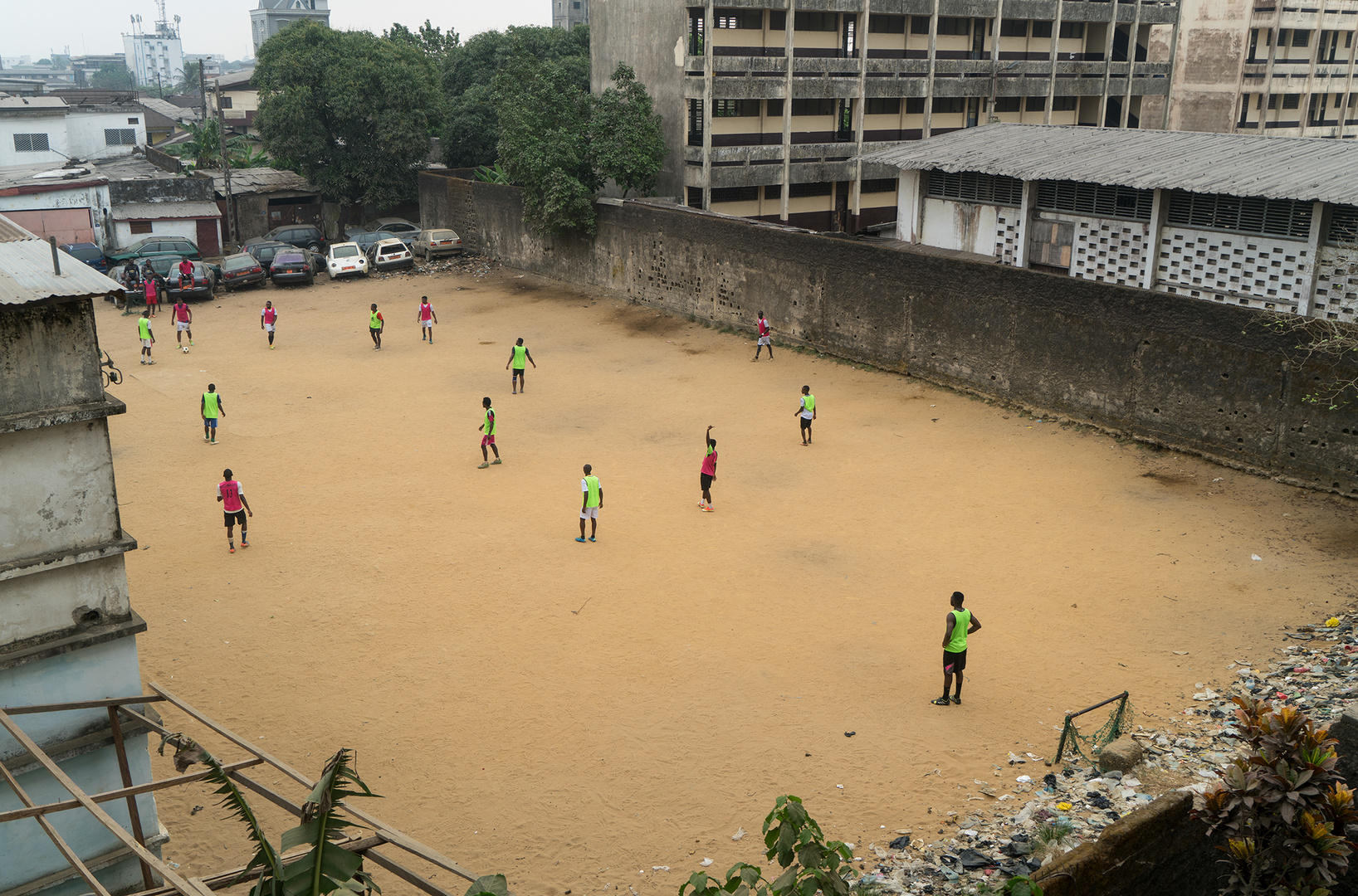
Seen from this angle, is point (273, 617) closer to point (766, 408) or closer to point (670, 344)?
point (766, 408)

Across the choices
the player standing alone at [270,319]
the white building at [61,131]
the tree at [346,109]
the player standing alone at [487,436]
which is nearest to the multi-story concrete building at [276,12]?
the white building at [61,131]

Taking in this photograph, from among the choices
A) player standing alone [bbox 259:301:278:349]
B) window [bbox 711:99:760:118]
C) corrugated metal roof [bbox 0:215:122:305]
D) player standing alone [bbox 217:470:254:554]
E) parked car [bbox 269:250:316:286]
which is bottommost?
player standing alone [bbox 217:470:254:554]

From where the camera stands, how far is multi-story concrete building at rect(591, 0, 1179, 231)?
3416 cm

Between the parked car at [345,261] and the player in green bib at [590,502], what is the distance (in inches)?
879

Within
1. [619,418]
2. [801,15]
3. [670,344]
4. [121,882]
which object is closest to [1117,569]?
[619,418]

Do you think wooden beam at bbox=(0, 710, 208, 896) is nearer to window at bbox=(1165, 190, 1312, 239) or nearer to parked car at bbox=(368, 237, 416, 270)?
window at bbox=(1165, 190, 1312, 239)

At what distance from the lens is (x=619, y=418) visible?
2050cm

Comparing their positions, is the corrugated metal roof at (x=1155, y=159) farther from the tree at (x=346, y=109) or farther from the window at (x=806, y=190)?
the tree at (x=346, y=109)

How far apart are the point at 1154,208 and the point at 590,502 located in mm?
13221

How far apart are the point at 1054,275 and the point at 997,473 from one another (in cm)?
451

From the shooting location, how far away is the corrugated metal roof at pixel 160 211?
38438 mm

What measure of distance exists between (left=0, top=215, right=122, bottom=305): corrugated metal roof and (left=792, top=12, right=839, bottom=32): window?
33036 mm

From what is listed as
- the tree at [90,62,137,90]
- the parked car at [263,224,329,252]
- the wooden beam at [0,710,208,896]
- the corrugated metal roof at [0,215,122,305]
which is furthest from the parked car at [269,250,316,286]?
the tree at [90,62,137,90]

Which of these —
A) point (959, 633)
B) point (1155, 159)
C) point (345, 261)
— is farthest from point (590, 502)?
point (345, 261)
